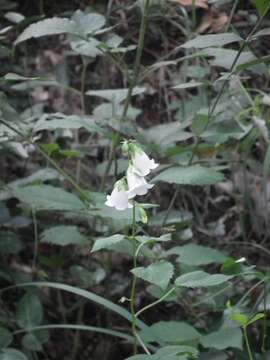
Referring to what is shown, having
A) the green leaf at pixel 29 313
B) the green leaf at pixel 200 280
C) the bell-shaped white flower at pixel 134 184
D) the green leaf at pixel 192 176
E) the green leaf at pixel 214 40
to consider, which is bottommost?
the green leaf at pixel 29 313

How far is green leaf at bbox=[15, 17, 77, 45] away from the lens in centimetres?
147

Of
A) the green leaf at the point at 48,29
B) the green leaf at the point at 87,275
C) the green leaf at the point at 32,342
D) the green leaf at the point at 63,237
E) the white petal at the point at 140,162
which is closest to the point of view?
the white petal at the point at 140,162

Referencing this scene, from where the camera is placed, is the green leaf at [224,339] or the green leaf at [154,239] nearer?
the green leaf at [154,239]

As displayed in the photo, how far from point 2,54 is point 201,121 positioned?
59 cm

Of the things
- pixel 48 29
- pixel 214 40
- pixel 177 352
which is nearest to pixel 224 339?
pixel 177 352

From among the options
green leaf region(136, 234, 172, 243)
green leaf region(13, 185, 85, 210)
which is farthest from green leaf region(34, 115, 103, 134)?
green leaf region(136, 234, 172, 243)

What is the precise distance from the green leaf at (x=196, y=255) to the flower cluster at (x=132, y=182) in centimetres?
40

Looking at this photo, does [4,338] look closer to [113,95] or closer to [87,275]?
[87,275]

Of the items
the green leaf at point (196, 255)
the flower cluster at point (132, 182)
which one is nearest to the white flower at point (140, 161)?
the flower cluster at point (132, 182)

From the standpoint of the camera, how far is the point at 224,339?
4.49ft

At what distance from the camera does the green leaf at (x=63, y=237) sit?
5.51 ft

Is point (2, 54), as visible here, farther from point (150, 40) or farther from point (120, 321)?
point (150, 40)

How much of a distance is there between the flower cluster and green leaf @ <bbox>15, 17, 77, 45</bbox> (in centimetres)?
45

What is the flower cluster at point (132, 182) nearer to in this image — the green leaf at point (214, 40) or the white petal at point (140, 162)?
the white petal at point (140, 162)
